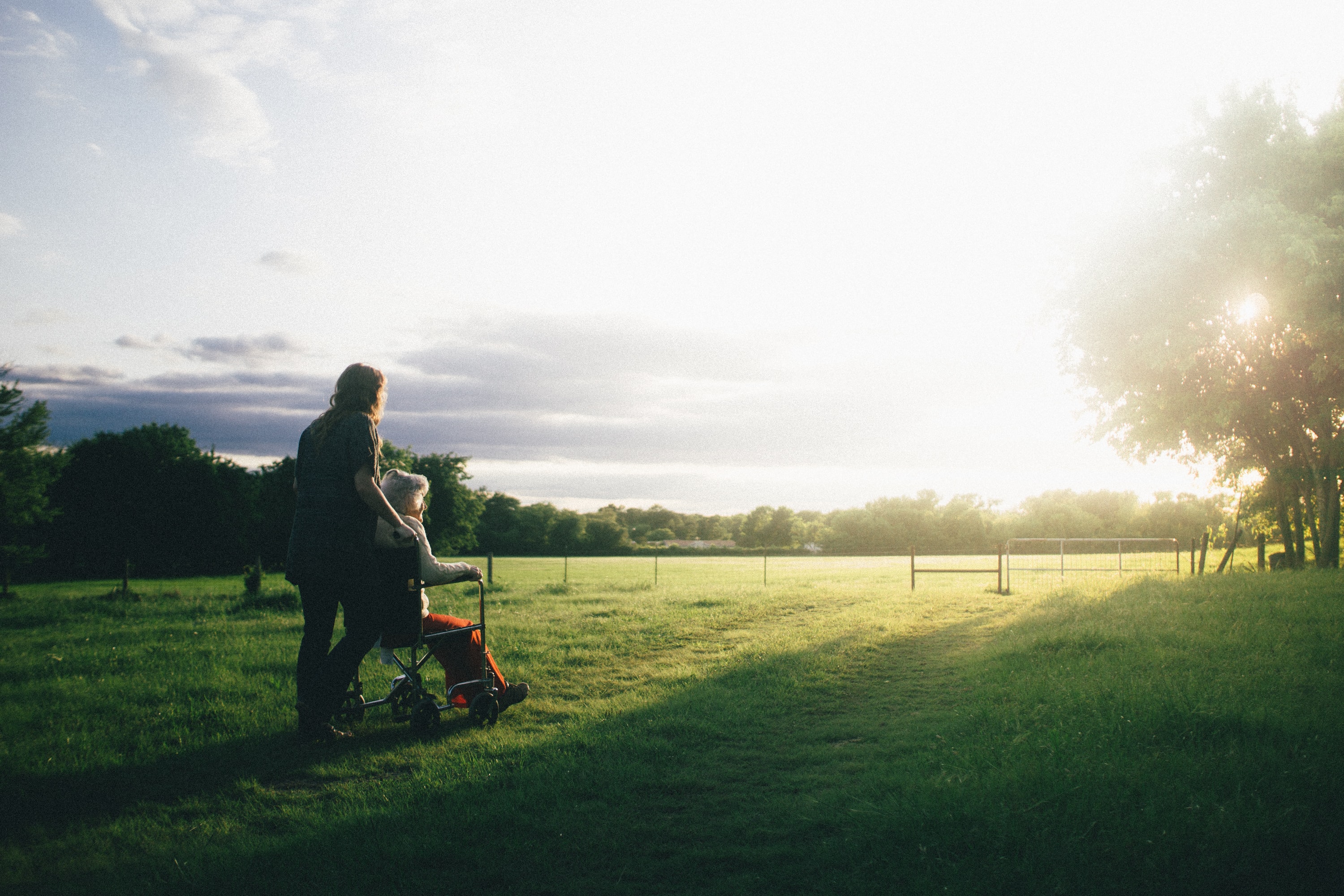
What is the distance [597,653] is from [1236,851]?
687 centimetres

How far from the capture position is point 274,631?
11.1m

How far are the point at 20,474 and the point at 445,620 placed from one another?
38.2 meters

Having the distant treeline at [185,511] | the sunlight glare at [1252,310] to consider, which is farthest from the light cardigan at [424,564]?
the distant treeline at [185,511]

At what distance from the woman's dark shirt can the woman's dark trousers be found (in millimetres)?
115

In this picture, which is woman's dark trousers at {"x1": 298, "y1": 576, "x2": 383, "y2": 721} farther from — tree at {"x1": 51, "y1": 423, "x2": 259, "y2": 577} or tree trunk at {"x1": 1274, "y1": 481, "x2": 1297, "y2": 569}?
tree at {"x1": 51, "y1": 423, "x2": 259, "y2": 577}

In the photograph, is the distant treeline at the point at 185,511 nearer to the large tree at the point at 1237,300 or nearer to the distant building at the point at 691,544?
the large tree at the point at 1237,300

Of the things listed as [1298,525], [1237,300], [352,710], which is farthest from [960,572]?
[352,710]

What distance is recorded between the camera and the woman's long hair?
5117 mm

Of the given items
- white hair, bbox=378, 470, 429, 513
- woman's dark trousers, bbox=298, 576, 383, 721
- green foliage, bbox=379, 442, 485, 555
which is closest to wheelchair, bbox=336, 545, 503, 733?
woman's dark trousers, bbox=298, 576, 383, 721

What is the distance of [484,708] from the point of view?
5.61m

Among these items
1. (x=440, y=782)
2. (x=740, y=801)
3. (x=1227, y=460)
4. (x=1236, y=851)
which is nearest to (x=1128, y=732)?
(x=1236, y=851)

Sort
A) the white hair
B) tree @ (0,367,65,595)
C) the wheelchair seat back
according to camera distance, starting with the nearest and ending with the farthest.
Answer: the wheelchair seat back, the white hair, tree @ (0,367,65,595)

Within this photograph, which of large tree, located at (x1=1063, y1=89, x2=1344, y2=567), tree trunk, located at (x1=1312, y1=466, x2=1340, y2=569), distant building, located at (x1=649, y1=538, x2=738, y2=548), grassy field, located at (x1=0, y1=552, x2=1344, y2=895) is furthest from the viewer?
distant building, located at (x1=649, y1=538, x2=738, y2=548)

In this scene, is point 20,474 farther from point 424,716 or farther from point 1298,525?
point 1298,525
